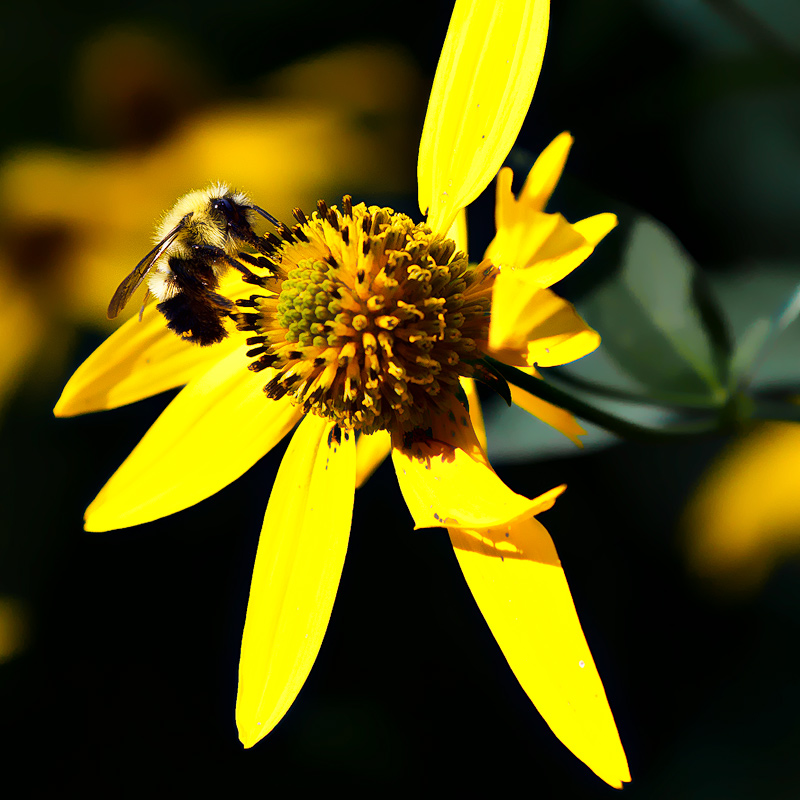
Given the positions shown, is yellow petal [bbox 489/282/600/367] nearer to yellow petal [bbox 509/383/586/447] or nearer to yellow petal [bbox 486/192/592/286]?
yellow petal [bbox 486/192/592/286]

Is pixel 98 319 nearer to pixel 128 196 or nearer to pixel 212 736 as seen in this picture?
pixel 128 196

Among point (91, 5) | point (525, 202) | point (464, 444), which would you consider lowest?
point (464, 444)

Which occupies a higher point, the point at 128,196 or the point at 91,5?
the point at 91,5

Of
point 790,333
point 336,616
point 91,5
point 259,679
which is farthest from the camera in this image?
point 91,5

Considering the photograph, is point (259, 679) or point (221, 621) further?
point (221, 621)

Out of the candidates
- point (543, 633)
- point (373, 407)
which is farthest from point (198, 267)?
point (543, 633)

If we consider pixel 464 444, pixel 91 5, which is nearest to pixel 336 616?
pixel 464 444

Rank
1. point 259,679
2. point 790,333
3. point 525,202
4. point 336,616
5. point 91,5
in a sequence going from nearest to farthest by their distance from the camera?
point 525,202, point 259,679, point 790,333, point 336,616, point 91,5

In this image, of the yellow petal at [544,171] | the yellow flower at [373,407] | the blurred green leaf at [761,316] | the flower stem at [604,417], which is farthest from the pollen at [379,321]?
the blurred green leaf at [761,316]

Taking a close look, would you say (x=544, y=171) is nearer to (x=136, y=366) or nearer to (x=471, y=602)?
(x=136, y=366)
